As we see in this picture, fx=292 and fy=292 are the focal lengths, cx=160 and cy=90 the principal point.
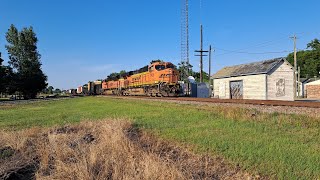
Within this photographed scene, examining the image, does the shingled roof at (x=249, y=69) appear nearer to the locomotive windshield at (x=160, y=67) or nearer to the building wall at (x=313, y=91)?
the locomotive windshield at (x=160, y=67)

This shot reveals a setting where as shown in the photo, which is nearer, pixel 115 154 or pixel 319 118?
pixel 115 154

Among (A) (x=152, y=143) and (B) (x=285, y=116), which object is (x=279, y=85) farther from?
(A) (x=152, y=143)

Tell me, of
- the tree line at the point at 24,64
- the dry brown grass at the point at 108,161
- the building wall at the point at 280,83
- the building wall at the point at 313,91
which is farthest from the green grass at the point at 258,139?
the tree line at the point at 24,64

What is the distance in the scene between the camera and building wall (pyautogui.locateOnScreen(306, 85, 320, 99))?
52.2 m

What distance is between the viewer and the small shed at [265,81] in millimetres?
28266

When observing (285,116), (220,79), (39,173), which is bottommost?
(39,173)

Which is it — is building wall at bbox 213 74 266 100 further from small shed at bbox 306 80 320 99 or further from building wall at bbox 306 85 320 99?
A: small shed at bbox 306 80 320 99

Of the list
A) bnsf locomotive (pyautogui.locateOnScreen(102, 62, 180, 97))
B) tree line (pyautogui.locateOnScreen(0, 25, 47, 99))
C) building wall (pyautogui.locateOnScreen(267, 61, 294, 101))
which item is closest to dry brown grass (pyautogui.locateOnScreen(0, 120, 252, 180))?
bnsf locomotive (pyautogui.locateOnScreen(102, 62, 180, 97))

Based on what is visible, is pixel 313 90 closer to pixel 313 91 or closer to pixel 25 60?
pixel 313 91

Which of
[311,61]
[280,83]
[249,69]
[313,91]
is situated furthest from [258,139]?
[311,61]

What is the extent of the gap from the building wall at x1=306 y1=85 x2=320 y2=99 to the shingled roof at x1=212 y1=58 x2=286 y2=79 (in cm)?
2512

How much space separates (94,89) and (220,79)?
38.7 meters

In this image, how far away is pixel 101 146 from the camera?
24.8 feet

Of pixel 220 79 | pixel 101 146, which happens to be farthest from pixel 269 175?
pixel 220 79
